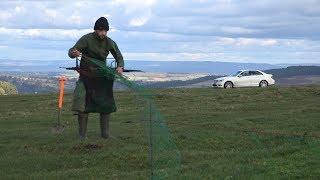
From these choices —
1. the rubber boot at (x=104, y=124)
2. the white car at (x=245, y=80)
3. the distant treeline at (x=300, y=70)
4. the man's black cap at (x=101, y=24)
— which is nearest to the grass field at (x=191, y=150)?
the rubber boot at (x=104, y=124)

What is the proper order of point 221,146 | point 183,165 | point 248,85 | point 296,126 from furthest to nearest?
point 248,85 < point 296,126 < point 221,146 < point 183,165

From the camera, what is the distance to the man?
1309cm

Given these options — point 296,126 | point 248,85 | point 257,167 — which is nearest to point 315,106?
point 296,126

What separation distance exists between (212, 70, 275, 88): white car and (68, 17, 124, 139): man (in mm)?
32652

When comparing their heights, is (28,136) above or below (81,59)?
below

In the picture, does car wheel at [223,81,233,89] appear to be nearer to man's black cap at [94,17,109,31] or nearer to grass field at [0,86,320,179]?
grass field at [0,86,320,179]

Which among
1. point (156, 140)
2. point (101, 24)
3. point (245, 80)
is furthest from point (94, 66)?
point (245, 80)

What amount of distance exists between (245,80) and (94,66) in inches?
1359

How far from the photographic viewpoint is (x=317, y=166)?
10578 millimetres

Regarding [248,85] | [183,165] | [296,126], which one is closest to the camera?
[183,165]

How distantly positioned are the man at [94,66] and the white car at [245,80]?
3265 centimetres

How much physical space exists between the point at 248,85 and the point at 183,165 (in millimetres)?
36109

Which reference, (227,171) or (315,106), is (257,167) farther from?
(315,106)

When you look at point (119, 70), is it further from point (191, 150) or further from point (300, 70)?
point (300, 70)
